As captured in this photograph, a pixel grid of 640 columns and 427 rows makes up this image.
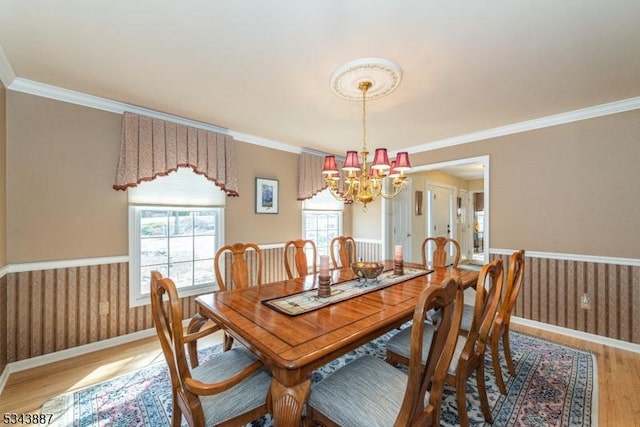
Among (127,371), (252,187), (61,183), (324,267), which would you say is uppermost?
(252,187)

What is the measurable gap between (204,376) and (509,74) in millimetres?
2875

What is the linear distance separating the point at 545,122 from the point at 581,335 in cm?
231

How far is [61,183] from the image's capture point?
2.37m

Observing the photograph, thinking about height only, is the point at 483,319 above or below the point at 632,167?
below

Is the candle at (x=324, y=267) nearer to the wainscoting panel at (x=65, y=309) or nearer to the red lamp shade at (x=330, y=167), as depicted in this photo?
the red lamp shade at (x=330, y=167)

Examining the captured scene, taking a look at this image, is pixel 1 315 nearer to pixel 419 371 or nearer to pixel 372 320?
pixel 372 320

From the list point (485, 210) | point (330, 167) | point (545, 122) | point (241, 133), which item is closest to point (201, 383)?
point (330, 167)

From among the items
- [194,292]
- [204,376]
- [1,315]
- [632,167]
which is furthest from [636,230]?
[1,315]

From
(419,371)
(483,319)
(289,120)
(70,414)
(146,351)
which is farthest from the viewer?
(289,120)

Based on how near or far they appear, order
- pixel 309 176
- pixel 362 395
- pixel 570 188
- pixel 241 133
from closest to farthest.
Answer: pixel 362 395 → pixel 570 188 → pixel 241 133 → pixel 309 176

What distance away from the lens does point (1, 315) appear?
203cm

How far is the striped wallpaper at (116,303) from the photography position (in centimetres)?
219

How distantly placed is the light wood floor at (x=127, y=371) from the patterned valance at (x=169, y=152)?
155 cm

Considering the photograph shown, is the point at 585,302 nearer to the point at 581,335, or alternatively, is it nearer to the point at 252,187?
the point at 581,335
